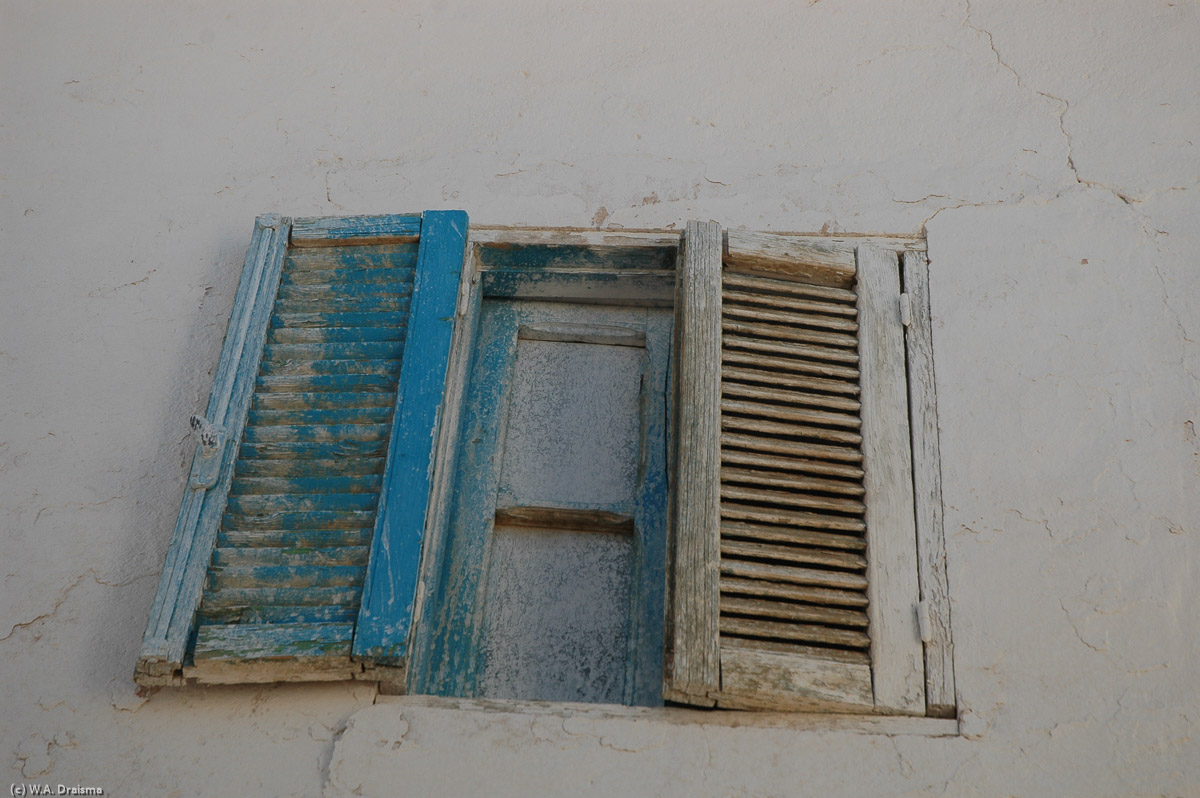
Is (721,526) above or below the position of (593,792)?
above

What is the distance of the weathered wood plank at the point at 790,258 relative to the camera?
7.66ft

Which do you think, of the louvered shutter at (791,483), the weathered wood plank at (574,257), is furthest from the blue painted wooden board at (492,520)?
the louvered shutter at (791,483)

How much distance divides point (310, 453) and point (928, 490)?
1310mm

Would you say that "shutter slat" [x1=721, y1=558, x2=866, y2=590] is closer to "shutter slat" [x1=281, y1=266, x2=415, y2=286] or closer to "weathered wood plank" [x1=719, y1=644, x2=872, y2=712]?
"weathered wood plank" [x1=719, y1=644, x2=872, y2=712]

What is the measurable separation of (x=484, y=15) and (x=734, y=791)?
219 centimetres

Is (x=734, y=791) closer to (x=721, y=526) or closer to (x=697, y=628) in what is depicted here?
(x=697, y=628)

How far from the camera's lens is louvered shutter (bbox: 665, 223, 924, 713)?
192 centimetres

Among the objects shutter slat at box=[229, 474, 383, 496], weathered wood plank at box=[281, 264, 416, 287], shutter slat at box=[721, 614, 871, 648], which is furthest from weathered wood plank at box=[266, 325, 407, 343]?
shutter slat at box=[721, 614, 871, 648]

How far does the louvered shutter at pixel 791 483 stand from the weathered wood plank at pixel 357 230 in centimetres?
67

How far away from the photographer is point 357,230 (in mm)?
2443

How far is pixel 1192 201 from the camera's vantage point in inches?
96.6

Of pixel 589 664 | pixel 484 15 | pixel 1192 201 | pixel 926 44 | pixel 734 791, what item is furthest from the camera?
pixel 484 15

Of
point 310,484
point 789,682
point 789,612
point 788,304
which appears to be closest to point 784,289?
point 788,304

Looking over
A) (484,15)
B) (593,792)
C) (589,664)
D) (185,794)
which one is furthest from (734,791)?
(484,15)
